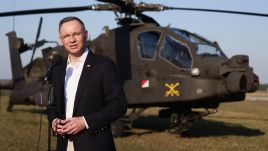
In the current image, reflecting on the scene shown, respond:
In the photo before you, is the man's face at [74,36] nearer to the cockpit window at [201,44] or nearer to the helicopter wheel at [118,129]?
the cockpit window at [201,44]

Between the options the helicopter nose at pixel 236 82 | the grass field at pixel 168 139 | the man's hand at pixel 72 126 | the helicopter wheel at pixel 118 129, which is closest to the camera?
the man's hand at pixel 72 126

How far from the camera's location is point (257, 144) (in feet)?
34.3

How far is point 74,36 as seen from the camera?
9.12 ft

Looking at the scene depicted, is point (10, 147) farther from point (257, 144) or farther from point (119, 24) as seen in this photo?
point (257, 144)

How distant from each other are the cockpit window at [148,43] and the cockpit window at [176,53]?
0.25m

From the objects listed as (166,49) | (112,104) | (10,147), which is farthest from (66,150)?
(166,49)

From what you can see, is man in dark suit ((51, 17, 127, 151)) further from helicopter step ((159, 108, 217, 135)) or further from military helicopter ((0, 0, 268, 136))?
helicopter step ((159, 108, 217, 135))

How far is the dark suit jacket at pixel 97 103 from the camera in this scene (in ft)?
9.13

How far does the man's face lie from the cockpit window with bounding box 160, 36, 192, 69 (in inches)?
327

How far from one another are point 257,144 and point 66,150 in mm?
8289

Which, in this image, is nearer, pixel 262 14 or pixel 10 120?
pixel 262 14

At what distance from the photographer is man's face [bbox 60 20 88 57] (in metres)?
2.78

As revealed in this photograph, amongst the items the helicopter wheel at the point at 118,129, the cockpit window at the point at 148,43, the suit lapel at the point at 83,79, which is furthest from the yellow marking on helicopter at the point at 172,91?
the suit lapel at the point at 83,79

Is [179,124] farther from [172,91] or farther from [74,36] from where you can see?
[74,36]
